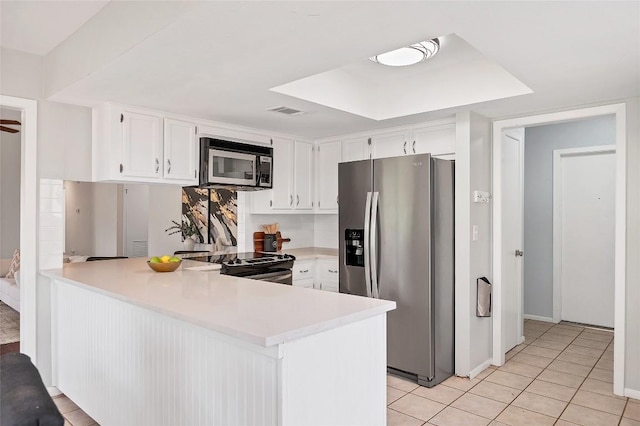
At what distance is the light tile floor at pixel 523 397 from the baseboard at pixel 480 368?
0.13 ft

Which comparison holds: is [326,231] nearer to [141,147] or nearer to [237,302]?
[141,147]

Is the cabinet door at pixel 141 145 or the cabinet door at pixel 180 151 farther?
the cabinet door at pixel 180 151

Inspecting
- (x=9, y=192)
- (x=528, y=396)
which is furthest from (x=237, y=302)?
(x=9, y=192)

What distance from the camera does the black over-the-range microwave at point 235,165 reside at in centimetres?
371

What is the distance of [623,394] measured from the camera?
307 cm

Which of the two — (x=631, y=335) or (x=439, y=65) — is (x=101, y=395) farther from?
(x=631, y=335)

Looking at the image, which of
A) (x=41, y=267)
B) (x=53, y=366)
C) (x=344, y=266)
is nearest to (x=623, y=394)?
(x=344, y=266)

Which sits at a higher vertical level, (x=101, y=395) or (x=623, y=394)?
(x=101, y=395)

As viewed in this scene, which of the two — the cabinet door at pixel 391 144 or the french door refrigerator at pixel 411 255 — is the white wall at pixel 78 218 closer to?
the french door refrigerator at pixel 411 255

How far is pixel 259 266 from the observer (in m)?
3.66

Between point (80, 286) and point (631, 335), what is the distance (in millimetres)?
3753

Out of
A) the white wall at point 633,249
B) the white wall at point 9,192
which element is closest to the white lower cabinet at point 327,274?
the white wall at point 633,249

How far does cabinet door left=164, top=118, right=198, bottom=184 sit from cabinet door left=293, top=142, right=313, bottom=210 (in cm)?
123

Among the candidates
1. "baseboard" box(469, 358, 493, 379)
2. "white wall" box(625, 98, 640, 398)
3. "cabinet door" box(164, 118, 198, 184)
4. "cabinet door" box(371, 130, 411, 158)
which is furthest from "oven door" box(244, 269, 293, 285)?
"white wall" box(625, 98, 640, 398)
